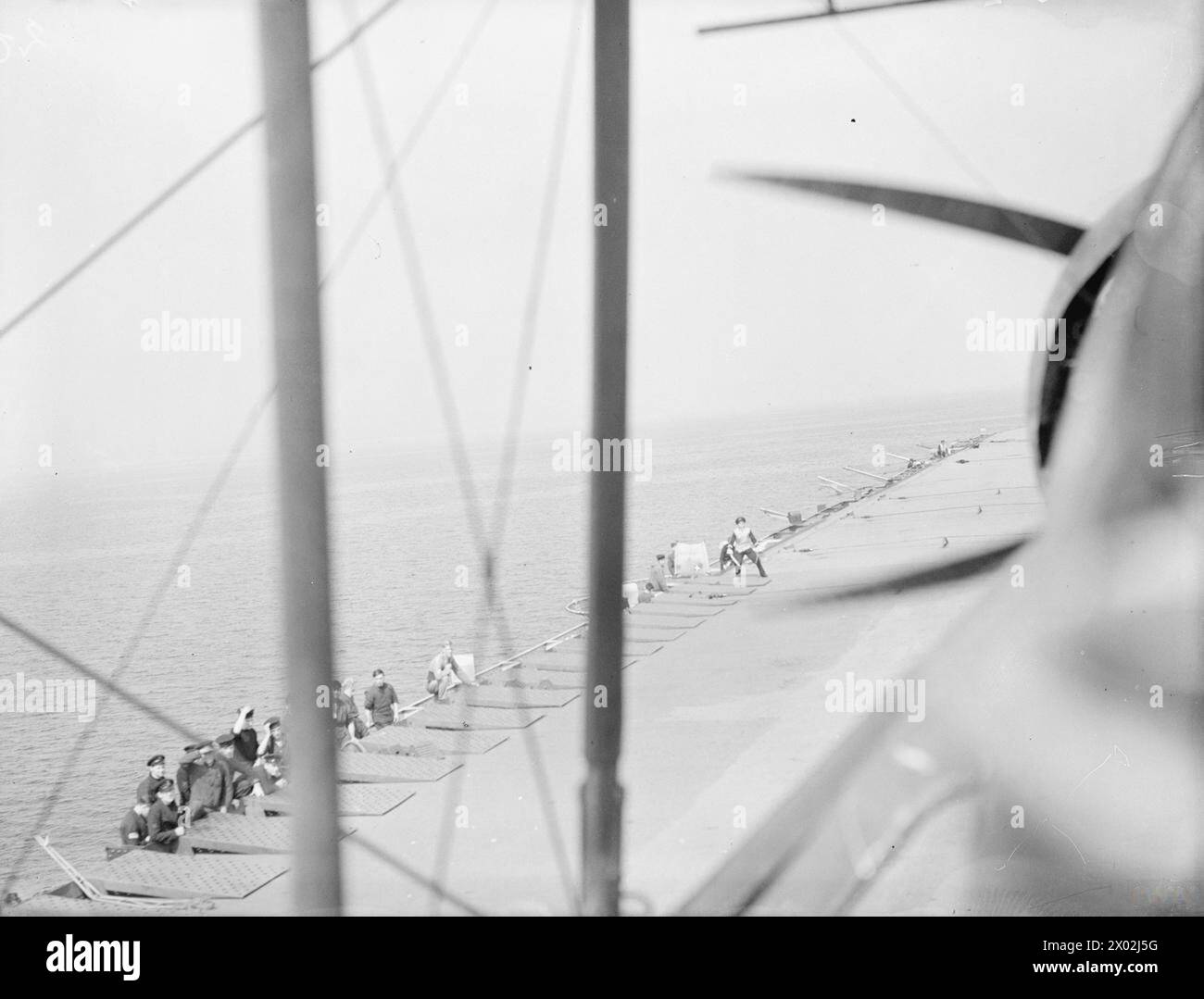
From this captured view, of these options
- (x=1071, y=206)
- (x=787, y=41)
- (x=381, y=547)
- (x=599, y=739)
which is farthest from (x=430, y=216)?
(x=1071, y=206)

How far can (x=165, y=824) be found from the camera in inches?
71.6

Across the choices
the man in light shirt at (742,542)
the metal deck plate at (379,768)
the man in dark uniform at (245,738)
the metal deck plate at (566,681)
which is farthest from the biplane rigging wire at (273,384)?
the man in light shirt at (742,542)

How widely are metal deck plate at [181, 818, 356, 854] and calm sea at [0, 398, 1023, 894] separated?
0.55 feet

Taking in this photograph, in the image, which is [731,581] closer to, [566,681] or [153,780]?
[566,681]

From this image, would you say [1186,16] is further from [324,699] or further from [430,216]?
[324,699]

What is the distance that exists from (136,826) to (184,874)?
5.5 inches

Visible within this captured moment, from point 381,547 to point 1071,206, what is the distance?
1.50m

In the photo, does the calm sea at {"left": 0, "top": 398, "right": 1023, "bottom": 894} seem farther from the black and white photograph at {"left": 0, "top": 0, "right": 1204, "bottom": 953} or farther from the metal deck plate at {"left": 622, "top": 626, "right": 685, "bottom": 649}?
the metal deck plate at {"left": 622, "top": 626, "right": 685, "bottom": 649}

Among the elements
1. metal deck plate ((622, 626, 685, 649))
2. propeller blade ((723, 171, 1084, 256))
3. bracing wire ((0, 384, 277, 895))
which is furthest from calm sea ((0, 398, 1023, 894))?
propeller blade ((723, 171, 1084, 256))

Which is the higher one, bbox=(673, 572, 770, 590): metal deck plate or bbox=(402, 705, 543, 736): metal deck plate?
bbox=(673, 572, 770, 590): metal deck plate

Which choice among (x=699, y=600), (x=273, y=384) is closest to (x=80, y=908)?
(x=273, y=384)

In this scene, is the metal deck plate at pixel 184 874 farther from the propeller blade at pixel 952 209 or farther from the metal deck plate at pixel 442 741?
the propeller blade at pixel 952 209

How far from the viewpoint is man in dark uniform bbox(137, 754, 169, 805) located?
1.82 m

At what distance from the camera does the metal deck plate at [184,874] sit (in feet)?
5.78
